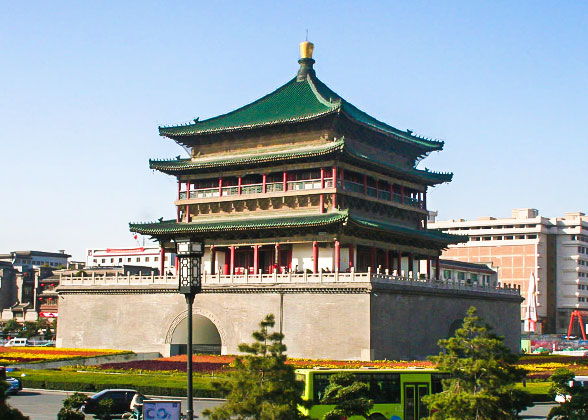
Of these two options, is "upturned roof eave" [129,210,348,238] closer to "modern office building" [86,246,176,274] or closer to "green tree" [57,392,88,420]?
"green tree" [57,392,88,420]

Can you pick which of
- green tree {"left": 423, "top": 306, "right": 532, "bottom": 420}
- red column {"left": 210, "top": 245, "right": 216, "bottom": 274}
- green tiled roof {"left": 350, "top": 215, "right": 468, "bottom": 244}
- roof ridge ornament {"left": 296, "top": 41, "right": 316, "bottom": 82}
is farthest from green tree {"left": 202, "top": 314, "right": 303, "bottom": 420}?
roof ridge ornament {"left": 296, "top": 41, "right": 316, "bottom": 82}

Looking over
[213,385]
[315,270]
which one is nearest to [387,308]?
[315,270]

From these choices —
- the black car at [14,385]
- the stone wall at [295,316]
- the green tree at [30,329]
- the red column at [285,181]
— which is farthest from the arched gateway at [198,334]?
the green tree at [30,329]

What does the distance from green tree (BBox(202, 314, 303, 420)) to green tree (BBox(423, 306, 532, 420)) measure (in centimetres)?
477

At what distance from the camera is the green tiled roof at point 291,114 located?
196ft

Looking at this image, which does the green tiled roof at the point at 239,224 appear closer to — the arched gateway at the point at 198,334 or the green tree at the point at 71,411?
the arched gateway at the point at 198,334

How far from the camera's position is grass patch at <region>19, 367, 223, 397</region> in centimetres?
3797

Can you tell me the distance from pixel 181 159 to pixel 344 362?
78.5 ft

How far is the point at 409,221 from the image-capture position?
6606cm

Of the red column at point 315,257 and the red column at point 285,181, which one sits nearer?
the red column at point 315,257

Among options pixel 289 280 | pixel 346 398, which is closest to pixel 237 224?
pixel 289 280

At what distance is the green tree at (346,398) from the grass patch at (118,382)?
455 inches

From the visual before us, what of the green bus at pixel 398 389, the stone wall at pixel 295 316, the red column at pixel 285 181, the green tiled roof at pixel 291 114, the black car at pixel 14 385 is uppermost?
the green tiled roof at pixel 291 114

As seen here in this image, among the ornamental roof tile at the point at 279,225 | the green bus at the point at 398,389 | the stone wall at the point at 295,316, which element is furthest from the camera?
the ornamental roof tile at the point at 279,225
